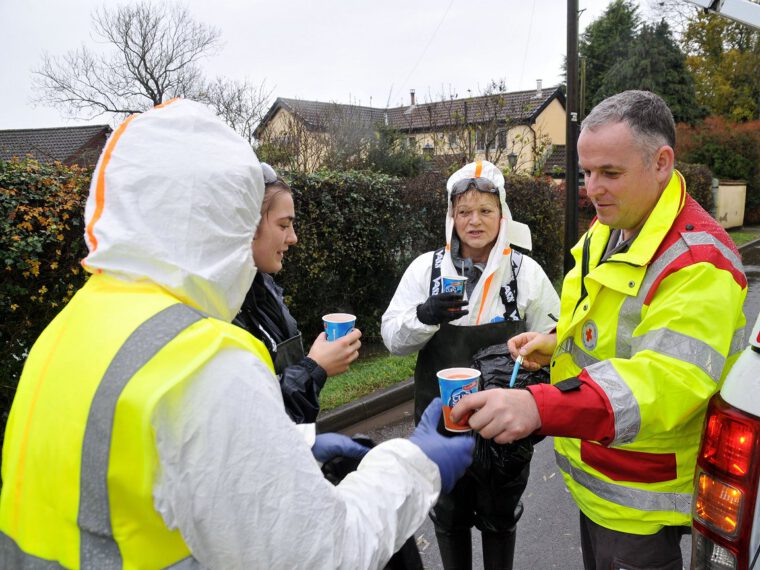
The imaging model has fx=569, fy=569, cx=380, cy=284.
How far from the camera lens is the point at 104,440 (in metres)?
1.00

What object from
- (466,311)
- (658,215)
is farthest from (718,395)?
(466,311)

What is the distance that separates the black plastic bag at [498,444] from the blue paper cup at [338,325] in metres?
0.60

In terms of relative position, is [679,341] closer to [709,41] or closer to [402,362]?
[402,362]

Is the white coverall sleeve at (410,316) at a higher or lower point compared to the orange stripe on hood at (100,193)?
lower

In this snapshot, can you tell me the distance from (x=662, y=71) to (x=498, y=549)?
32.8 m

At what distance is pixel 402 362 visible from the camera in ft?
21.2

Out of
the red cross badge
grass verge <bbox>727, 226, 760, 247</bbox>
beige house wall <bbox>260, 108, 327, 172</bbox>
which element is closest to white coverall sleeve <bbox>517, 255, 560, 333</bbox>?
the red cross badge

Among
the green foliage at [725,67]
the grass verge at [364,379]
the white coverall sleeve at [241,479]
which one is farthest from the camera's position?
the green foliage at [725,67]

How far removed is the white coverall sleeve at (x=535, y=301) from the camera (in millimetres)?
2871

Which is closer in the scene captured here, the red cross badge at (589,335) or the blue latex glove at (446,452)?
the blue latex glove at (446,452)

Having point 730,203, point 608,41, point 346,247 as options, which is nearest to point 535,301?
point 346,247

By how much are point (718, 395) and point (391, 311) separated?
172 cm

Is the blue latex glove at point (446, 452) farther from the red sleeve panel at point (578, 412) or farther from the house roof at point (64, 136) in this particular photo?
the house roof at point (64, 136)

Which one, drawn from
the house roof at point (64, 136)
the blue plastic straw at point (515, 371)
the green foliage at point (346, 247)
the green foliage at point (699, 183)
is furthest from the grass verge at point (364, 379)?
the house roof at point (64, 136)
